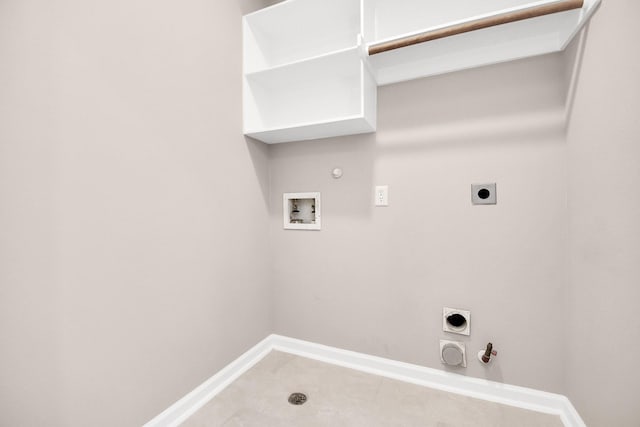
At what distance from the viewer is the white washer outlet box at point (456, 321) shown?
143 cm

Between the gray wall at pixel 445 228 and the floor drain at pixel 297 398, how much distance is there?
410 mm

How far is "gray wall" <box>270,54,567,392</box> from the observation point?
4.27 ft

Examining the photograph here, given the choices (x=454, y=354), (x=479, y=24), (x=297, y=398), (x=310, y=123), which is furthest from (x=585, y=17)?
(x=297, y=398)

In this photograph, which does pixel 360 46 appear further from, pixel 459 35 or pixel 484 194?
pixel 484 194

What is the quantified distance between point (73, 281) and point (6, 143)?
477mm

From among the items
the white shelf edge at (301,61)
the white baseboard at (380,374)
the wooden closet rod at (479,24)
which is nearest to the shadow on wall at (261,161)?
the white shelf edge at (301,61)

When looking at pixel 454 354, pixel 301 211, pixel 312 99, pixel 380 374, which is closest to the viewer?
pixel 454 354

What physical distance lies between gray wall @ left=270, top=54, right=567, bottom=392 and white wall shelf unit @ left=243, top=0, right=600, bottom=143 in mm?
101

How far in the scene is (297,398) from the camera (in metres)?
1.40

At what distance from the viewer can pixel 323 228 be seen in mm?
1791

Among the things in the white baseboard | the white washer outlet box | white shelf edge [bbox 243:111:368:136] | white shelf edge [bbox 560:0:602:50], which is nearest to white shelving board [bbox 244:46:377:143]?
white shelf edge [bbox 243:111:368:136]

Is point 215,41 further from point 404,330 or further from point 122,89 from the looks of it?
point 404,330

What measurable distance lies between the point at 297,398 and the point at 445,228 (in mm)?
1216

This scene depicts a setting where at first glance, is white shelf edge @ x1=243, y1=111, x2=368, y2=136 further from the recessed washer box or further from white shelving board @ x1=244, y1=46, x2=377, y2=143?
the recessed washer box
